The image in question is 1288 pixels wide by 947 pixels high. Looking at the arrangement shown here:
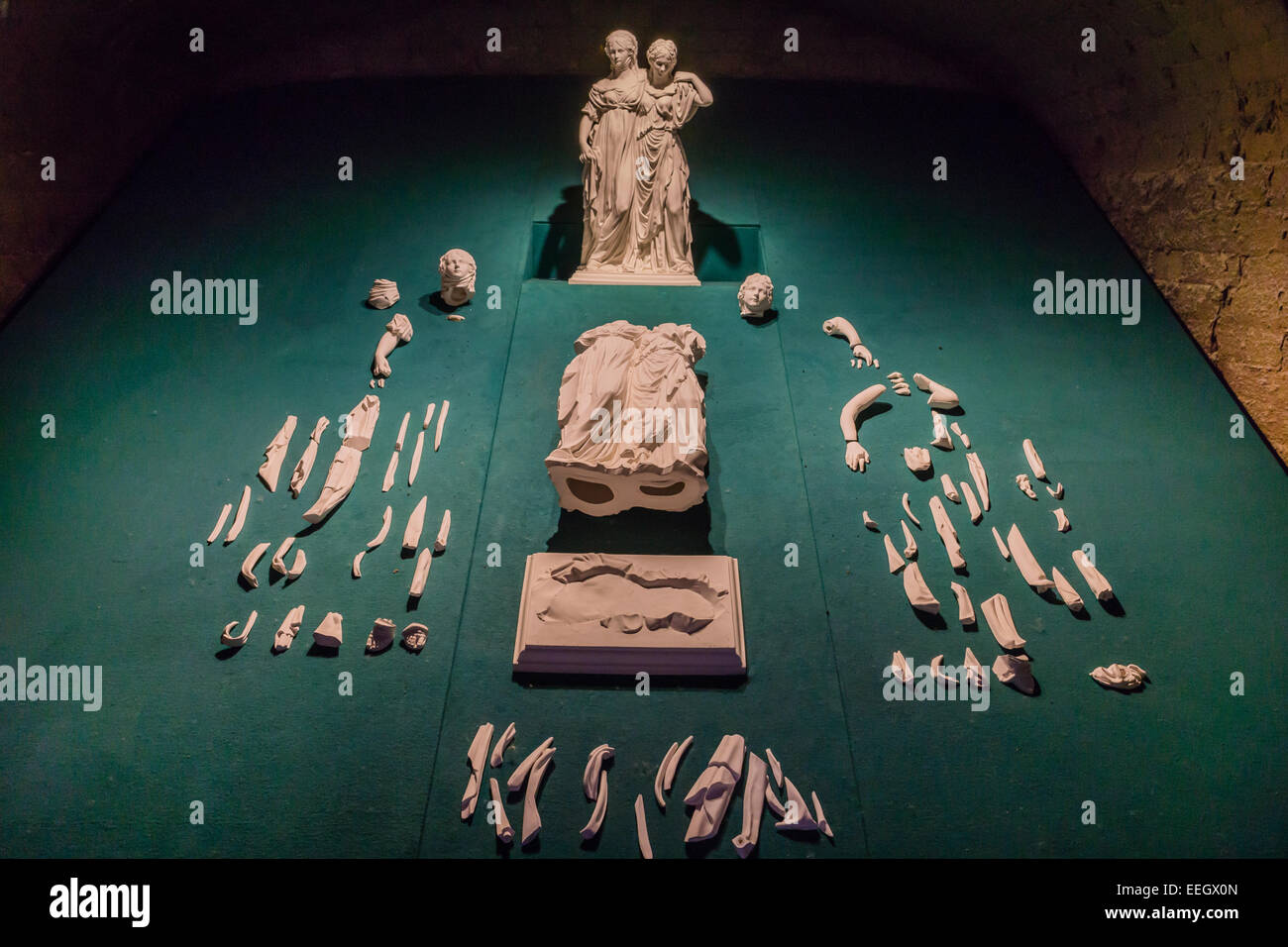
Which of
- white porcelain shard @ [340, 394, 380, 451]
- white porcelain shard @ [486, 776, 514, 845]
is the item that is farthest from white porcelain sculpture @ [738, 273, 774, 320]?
white porcelain shard @ [486, 776, 514, 845]

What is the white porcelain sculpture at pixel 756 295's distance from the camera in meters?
5.15

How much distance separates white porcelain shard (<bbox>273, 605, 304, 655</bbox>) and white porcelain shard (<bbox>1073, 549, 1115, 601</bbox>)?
11.1 feet

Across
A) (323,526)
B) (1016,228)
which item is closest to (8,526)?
(323,526)

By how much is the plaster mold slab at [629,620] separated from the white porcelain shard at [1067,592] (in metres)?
1.41

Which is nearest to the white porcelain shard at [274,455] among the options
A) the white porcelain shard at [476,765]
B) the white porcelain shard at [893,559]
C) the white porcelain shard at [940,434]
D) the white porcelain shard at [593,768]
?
the white porcelain shard at [476,765]

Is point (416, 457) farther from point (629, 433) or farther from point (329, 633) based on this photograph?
point (629, 433)

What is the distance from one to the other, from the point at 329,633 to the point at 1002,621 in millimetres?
2763

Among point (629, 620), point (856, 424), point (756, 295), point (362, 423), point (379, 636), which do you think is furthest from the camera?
point (756, 295)

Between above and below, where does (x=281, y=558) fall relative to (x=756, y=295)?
below

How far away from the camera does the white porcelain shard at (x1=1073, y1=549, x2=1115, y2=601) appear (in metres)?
3.86

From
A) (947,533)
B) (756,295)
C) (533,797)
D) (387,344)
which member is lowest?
(533,797)

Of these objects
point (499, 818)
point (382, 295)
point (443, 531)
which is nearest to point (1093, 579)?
point (499, 818)

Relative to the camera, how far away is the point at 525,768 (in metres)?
3.21
